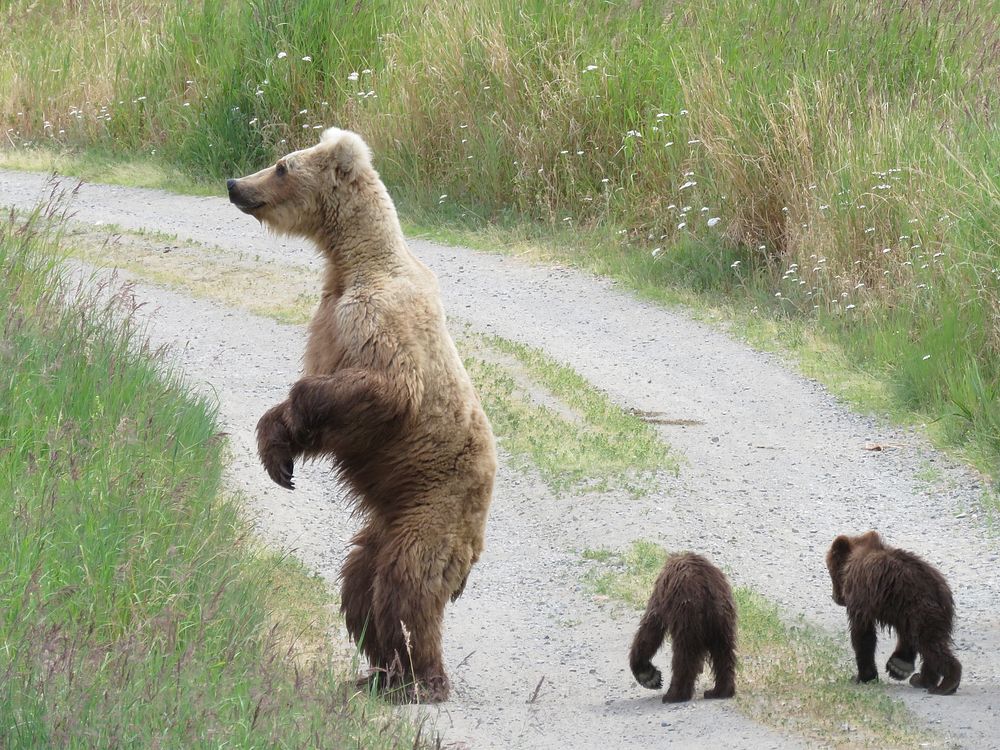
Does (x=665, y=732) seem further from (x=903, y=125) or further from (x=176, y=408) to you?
(x=903, y=125)

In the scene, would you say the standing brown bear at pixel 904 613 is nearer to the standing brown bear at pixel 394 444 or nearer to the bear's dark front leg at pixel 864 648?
the bear's dark front leg at pixel 864 648

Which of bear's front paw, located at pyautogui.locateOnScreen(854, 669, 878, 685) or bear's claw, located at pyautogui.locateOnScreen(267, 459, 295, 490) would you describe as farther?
bear's front paw, located at pyautogui.locateOnScreen(854, 669, 878, 685)

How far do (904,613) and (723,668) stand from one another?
0.80 metres

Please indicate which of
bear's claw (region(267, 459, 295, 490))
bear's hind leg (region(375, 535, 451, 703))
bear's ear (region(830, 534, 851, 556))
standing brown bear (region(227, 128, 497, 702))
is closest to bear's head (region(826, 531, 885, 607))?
bear's ear (region(830, 534, 851, 556))

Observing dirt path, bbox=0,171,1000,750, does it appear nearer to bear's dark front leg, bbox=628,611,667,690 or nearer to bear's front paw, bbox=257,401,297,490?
bear's dark front leg, bbox=628,611,667,690

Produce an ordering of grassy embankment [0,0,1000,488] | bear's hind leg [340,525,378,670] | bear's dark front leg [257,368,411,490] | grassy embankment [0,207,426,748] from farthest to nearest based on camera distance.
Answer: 1. grassy embankment [0,0,1000,488]
2. bear's hind leg [340,525,378,670]
3. bear's dark front leg [257,368,411,490]
4. grassy embankment [0,207,426,748]

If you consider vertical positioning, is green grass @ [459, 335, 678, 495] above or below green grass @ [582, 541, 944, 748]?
below

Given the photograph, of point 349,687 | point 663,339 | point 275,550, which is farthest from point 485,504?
point 663,339

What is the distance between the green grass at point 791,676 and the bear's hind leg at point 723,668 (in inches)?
3.6

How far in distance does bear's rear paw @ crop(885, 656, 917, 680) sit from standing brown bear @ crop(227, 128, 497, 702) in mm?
1849

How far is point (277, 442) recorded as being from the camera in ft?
19.5

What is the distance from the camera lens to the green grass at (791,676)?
5520mm

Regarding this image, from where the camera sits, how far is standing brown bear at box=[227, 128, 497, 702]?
574cm

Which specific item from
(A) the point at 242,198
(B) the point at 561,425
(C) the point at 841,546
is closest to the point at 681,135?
(B) the point at 561,425
